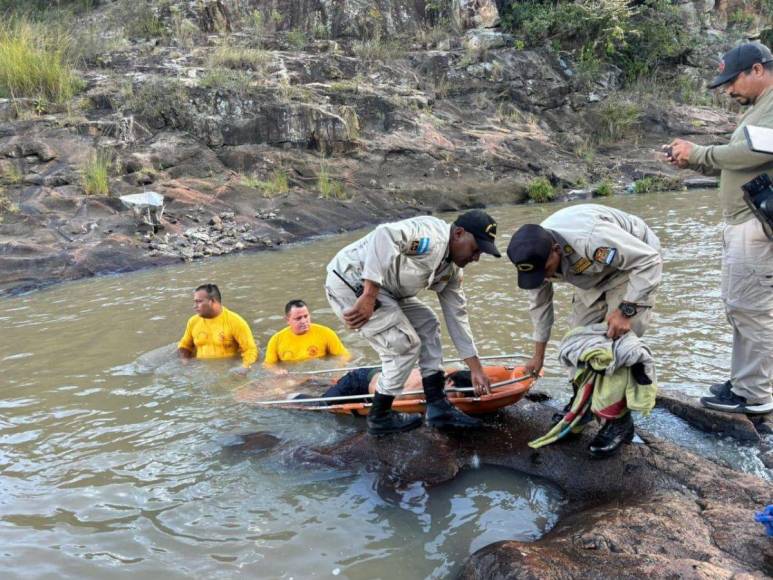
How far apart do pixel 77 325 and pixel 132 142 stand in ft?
30.5

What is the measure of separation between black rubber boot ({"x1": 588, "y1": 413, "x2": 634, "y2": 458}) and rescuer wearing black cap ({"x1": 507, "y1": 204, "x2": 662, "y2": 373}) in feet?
1.82

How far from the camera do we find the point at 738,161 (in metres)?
4.02

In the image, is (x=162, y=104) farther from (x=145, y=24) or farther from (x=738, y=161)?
(x=738, y=161)

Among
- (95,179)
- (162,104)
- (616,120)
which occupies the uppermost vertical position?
(162,104)

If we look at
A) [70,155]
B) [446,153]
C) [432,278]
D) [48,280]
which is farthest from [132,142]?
[432,278]

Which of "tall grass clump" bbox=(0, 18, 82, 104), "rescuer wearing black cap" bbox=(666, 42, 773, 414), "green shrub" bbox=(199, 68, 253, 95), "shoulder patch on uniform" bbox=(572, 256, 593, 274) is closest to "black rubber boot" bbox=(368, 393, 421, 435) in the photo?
"shoulder patch on uniform" bbox=(572, 256, 593, 274)

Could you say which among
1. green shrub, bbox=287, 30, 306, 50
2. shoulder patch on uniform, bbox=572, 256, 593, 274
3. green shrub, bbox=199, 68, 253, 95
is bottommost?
shoulder patch on uniform, bbox=572, 256, 593, 274

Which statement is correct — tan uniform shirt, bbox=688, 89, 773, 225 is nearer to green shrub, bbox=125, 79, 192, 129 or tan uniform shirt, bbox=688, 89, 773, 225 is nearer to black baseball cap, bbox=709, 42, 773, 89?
black baseball cap, bbox=709, 42, 773, 89

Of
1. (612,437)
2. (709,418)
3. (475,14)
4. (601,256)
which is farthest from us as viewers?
(475,14)

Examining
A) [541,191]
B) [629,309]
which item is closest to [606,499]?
[629,309]

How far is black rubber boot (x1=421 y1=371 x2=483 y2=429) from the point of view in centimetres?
445

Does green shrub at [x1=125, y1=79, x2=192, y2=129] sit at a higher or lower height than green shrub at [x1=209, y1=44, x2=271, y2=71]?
lower

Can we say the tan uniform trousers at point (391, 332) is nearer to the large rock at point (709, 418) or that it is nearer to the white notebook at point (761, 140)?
the large rock at point (709, 418)

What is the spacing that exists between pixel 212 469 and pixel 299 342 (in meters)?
2.49
